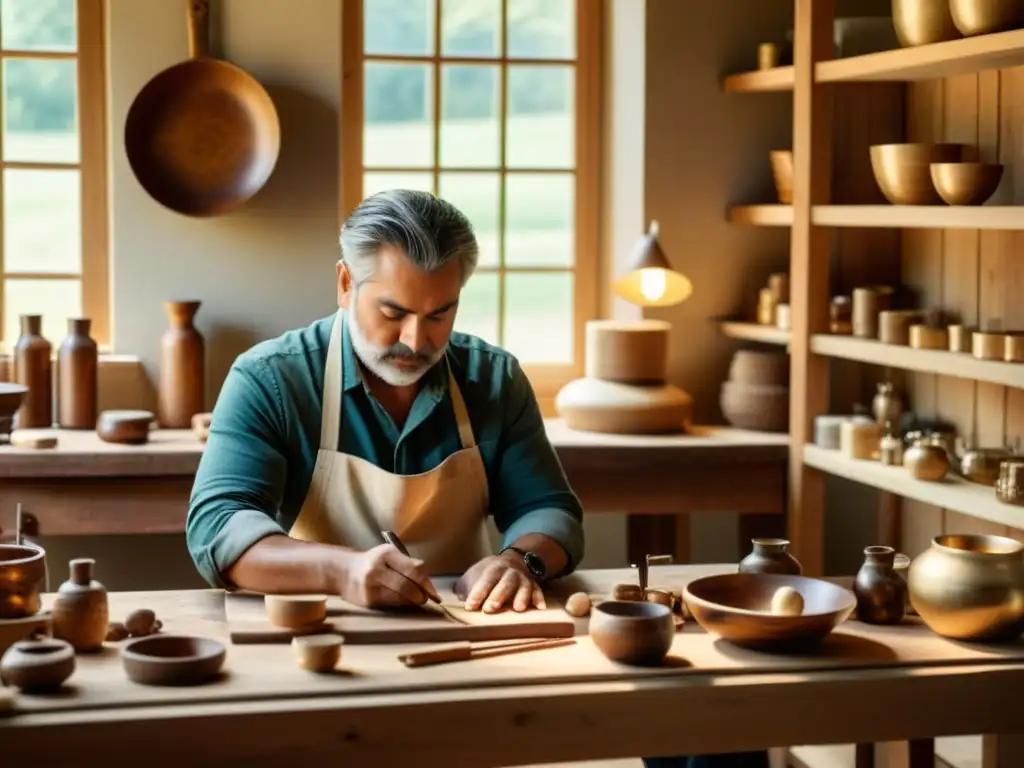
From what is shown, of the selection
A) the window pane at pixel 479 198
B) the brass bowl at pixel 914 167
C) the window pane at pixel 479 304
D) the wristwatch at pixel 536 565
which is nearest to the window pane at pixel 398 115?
the window pane at pixel 479 198

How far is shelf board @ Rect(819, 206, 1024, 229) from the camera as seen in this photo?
3512 mm

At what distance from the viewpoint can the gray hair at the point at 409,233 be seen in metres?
3.00

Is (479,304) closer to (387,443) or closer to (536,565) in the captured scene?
(387,443)

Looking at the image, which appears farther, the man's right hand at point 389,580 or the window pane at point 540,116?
the window pane at point 540,116

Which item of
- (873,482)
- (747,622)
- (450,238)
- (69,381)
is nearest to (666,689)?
(747,622)

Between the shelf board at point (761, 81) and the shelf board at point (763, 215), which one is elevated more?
the shelf board at point (761, 81)

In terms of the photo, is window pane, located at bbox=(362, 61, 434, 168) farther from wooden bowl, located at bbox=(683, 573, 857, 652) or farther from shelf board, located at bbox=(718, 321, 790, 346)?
wooden bowl, located at bbox=(683, 573, 857, 652)

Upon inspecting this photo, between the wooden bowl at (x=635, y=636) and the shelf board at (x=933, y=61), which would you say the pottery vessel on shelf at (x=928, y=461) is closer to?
the shelf board at (x=933, y=61)

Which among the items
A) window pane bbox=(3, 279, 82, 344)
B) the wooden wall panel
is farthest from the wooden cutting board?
window pane bbox=(3, 279, 82, 344)

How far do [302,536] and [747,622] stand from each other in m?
1.13

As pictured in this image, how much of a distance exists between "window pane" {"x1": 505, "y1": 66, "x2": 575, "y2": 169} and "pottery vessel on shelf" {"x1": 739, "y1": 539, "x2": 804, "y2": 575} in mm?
2653

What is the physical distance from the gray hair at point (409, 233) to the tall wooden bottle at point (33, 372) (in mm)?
1869

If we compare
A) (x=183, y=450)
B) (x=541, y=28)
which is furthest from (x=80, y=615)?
(x=541, y=28)

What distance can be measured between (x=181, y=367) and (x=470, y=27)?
58.9 inches
